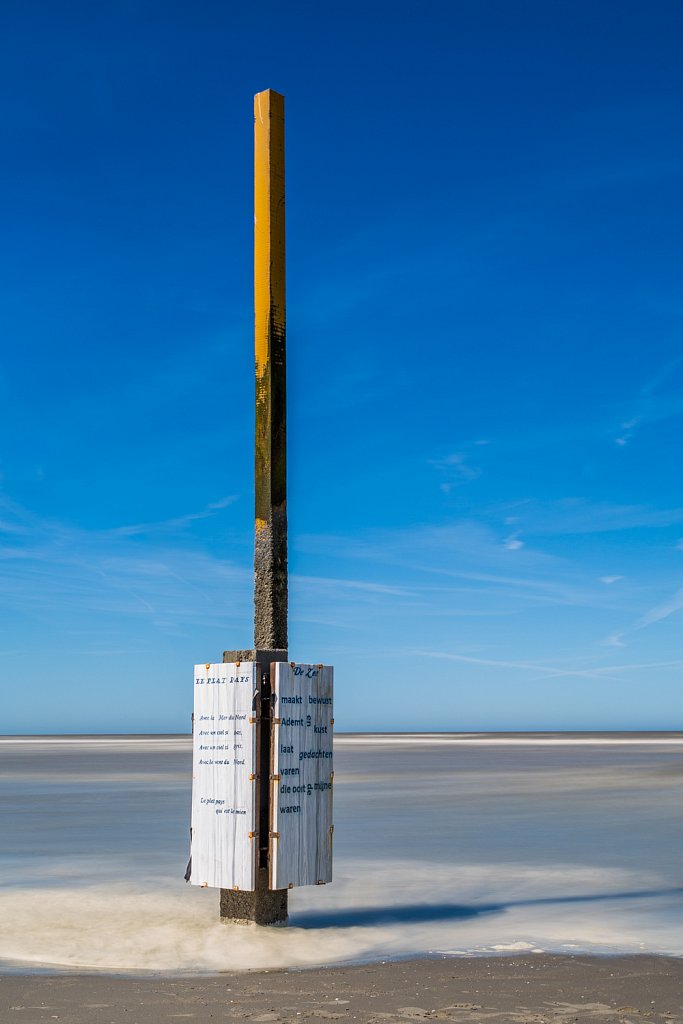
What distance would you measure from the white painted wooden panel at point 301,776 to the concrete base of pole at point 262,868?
4.6 inches

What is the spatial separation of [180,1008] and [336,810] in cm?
1776

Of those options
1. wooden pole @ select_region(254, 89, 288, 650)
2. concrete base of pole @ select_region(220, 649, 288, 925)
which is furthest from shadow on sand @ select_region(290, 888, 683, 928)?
wooden pole @ select_region(254, 89, 288, 650)

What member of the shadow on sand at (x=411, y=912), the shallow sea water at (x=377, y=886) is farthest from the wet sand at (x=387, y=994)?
the shadow on sand at (x=411, y=912)

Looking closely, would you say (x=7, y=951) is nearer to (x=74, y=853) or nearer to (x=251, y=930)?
(x=251, y=930)

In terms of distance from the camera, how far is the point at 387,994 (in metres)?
8.38

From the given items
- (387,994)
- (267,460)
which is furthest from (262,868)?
(267,460)

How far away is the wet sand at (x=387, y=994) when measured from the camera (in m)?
7.73

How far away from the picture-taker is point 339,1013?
→ 7750mm

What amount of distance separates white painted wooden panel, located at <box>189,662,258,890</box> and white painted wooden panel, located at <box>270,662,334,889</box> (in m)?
0.21

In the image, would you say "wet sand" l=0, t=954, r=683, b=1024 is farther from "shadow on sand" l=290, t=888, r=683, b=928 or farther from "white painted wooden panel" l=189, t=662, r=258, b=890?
"shadow on sand" l=290, t=888, r=683, b=928

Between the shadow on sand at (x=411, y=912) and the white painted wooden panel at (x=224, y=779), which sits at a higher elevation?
the white painted wooden panel at (x=224, y=779)

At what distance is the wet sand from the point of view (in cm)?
773

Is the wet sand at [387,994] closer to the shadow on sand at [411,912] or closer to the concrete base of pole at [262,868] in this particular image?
the concrete base of pole at [262,868]

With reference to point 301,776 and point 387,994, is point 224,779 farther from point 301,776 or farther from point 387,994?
point 387,994
